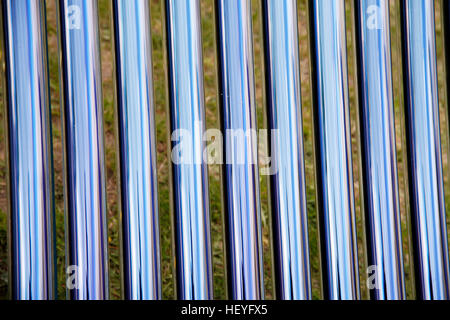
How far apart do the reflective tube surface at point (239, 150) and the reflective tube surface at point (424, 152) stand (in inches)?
11.9

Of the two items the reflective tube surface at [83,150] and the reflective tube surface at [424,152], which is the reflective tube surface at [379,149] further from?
the reflective tube surface at [83,150]

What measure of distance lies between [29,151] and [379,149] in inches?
26.1

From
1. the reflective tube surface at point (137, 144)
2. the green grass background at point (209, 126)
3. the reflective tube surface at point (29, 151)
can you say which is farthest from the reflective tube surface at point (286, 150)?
the reflective tube surface at point (29, 151)

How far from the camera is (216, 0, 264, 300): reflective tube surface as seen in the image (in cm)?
94

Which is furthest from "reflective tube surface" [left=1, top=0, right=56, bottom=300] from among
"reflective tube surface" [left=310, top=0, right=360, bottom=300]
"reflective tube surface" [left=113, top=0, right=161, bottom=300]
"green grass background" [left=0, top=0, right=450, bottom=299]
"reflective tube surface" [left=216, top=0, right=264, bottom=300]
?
"reflective tube surface" [left=310, top=0, right=360, bottom=300]

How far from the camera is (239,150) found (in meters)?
0.96

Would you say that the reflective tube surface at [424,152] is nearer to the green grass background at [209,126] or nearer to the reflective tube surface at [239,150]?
the green grass background at [209,126]

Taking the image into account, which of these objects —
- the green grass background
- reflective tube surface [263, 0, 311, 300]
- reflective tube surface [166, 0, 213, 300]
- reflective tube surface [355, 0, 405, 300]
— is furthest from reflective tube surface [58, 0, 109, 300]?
reflective tube surface [355, 0, 405, 300]

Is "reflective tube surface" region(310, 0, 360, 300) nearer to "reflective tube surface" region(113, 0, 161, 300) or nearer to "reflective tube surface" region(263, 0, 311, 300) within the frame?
"reflective tube surface" region(263, 0, 311, 300)

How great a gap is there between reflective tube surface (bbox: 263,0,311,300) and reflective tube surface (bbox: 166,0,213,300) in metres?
0.13

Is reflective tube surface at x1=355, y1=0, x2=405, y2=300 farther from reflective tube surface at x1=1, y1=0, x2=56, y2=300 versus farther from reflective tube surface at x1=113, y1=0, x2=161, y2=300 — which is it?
reflective tube surface at x1=1, y1=0, x2=56, y2=300

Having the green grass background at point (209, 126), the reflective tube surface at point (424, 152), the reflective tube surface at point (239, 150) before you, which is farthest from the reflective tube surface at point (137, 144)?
the reflective tube surface at point (424, 152)

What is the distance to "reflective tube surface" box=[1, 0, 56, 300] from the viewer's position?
932 mm

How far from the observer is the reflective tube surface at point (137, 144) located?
94 centimetres
